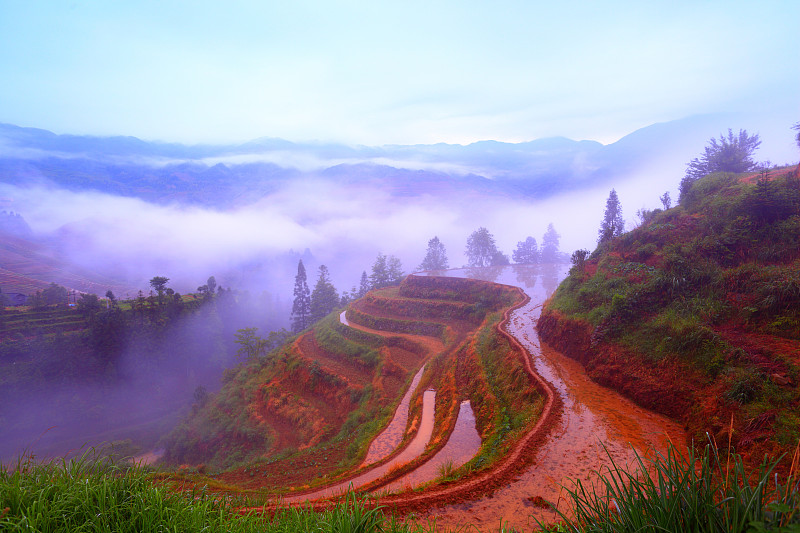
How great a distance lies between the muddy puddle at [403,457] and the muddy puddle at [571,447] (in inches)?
112

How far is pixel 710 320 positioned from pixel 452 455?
9.27 m

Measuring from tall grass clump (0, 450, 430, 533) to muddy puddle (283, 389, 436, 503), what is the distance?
4.28 m

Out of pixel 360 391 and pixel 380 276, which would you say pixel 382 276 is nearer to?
pixel 380 276

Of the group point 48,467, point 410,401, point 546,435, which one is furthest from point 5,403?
point 546,435

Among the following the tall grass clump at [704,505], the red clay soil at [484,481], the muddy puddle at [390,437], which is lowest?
the muddy puddle at [390,437]

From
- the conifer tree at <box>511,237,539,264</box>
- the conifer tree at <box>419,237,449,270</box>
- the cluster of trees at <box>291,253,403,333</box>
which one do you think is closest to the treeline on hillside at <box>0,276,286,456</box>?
the cluster of trees at <box>291,253,403,333</box>

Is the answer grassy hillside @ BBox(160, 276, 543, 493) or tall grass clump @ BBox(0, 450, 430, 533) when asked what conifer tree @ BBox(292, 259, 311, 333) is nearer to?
grassy hillside @ BBox(160, 276, 543, 493)

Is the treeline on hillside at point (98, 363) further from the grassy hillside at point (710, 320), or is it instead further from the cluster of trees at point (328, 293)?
the grassy hillside at point (710, 320)

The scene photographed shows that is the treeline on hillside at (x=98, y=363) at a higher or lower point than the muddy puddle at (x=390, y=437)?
lower

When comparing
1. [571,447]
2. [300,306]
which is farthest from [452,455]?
[300,306]

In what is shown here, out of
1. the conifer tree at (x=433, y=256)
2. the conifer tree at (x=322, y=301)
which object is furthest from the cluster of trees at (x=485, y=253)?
the conifer tree at (x=322, y=301)

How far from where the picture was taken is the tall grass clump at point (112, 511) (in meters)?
2.93

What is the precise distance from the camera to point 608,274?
16.6m

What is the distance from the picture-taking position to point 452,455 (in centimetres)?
1098
